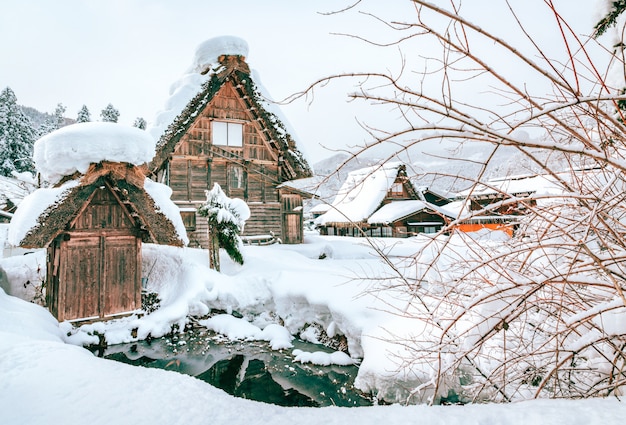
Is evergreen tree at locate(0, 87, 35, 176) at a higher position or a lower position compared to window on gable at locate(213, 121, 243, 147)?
higher

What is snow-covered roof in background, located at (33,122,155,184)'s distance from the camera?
22.4ft

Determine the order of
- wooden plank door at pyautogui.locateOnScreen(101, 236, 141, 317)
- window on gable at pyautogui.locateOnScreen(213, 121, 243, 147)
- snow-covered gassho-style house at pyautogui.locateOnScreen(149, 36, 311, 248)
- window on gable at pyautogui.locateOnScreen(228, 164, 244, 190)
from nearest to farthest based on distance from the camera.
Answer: wooden plank door at pyautogui.locateOnScreen(101, 236, 141, 317)
snow-covered gassho-style house at pyautogui.locateOnScreen(149, 36, 311, 248)
window on gable at pyautogui.locateOnScreen(213, 121, 243, 147)
window on gable at pyautogui.locateOnScreen(228, 164, 244, 190)

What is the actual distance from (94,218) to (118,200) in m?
0.61

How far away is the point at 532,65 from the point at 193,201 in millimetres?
13276

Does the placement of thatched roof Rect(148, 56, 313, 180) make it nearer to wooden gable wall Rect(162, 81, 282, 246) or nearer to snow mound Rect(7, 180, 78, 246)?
wooden gable wall Rect(162, 81, 282, 246)

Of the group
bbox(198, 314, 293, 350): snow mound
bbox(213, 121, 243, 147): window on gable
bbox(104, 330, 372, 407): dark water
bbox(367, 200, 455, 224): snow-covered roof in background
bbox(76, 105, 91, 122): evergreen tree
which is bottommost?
bbox(104, 330, 372, 407): dark water

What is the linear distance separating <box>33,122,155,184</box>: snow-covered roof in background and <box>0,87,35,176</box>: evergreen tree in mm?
26983

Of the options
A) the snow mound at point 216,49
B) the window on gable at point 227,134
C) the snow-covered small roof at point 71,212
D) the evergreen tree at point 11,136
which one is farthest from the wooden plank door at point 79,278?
the evergreen tree at point 11,136

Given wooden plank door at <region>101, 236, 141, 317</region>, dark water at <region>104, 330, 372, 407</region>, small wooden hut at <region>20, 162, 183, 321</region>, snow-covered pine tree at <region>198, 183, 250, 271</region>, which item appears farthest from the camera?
snow-covered pine tree at <region>198, 183, 250, 271</region>

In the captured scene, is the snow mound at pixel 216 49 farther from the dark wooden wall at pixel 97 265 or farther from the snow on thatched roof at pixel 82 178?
the dark wooden wall at pixel 97 265

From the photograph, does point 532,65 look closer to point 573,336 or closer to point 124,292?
point 573,336

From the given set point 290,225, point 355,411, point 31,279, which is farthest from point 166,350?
point 290,225

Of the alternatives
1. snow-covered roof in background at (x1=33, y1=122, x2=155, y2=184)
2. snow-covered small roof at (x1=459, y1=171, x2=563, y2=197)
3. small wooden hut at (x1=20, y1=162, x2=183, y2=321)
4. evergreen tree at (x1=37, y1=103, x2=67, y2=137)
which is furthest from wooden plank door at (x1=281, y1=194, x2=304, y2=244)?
evergreen tree at (x1=37, y1=103, x2=67, y2=137)

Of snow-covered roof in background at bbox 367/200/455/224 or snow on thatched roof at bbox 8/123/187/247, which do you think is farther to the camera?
snow-covered roof in background at bbox 367/200/455/224
